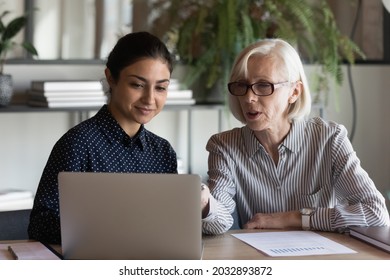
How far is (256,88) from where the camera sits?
241cm

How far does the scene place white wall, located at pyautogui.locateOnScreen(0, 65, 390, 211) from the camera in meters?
3.94

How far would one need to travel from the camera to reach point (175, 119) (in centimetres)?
429

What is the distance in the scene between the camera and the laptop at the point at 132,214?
1.73 metres

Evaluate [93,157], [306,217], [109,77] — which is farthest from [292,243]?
[109,77]

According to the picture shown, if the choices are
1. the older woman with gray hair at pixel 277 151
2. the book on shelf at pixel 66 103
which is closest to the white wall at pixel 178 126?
the book on shelf at pixel 66 103

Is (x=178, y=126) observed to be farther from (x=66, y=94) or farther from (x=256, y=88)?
(x=256, y=88)

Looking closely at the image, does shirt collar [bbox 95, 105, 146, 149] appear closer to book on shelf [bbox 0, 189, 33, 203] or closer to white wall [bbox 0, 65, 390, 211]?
book on shelf [bbox 0, 189, 33, 203]

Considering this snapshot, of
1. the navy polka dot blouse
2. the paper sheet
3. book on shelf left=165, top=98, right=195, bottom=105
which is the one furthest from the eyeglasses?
book on shelf left=165, top=98, right=195, bottom=105

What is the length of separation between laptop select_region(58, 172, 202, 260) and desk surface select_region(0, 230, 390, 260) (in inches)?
7.4

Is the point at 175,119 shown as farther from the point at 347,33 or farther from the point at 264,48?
the point at 264,48

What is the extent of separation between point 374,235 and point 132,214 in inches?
27.8

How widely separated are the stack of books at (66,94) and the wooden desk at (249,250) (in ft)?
5.51
